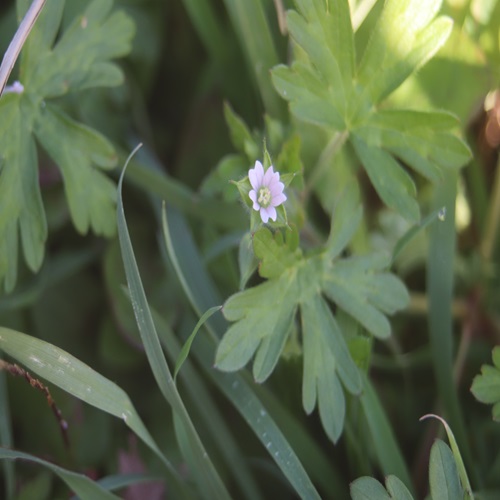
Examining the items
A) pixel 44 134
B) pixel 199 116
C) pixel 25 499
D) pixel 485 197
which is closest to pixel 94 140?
pixel 44 134

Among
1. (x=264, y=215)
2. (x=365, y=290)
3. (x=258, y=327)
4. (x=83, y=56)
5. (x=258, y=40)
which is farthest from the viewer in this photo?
(x=258, y=40)

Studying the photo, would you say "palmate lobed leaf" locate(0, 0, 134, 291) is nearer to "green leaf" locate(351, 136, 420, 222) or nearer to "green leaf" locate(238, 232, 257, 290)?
"green leaf" locate(238, 232, 257, 290)

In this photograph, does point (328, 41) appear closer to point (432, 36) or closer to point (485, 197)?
point (432, 36)

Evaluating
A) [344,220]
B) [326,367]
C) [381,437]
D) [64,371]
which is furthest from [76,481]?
[344,220]

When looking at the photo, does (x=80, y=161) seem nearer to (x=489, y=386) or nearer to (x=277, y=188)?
(x=277, y=188)

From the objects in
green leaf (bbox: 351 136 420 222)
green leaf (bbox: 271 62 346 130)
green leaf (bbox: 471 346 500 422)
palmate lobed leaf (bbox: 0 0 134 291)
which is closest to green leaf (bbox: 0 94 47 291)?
palmate lobed leaf (bbox: 0 0 134 291)

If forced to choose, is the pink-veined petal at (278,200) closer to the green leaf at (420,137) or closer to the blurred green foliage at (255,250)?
the blurred green foliage at (255,250)
